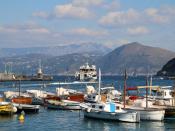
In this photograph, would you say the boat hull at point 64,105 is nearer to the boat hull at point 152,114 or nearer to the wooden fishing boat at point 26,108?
the wooden fishing boat at point 26,108

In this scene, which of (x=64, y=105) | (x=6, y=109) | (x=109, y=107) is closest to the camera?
(x=109, y=107)

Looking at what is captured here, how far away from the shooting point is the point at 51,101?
83188mm

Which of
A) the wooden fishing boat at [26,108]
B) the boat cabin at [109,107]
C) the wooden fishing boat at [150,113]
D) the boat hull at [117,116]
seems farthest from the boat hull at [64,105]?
the wooden fishing boat at [150,113]

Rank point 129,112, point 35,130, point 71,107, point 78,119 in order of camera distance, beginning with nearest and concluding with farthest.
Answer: point 35,130
point 129,112
point 78,119
point 71,107

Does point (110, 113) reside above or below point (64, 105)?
below

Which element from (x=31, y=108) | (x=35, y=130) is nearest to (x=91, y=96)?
(x=31, y=108)

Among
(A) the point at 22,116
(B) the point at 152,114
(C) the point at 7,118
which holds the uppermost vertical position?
(B) the point at 152,114

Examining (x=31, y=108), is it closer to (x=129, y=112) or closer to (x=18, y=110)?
(x=18, y=110)

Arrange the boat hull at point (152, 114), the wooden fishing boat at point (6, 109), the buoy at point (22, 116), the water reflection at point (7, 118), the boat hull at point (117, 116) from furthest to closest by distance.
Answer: the wooden fishing boat at point (6, 109)
the buoy at point (22, 116)
the water reflection at point (7, 118)
the boat hull at point (152, 114)
the boat hull at point (117, 116)

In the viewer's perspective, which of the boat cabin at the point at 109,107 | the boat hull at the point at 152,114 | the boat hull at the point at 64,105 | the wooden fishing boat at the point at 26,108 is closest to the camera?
the boat hull at the point at 152,114

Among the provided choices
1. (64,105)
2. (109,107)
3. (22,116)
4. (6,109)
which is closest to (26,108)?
(6,109)

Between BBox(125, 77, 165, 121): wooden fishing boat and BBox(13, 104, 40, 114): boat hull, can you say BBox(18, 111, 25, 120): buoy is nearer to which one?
BBox(13, 104, 40, 114): boat hull

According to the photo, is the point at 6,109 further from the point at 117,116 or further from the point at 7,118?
the point at 117,116

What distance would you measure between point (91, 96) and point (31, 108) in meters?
14.9
